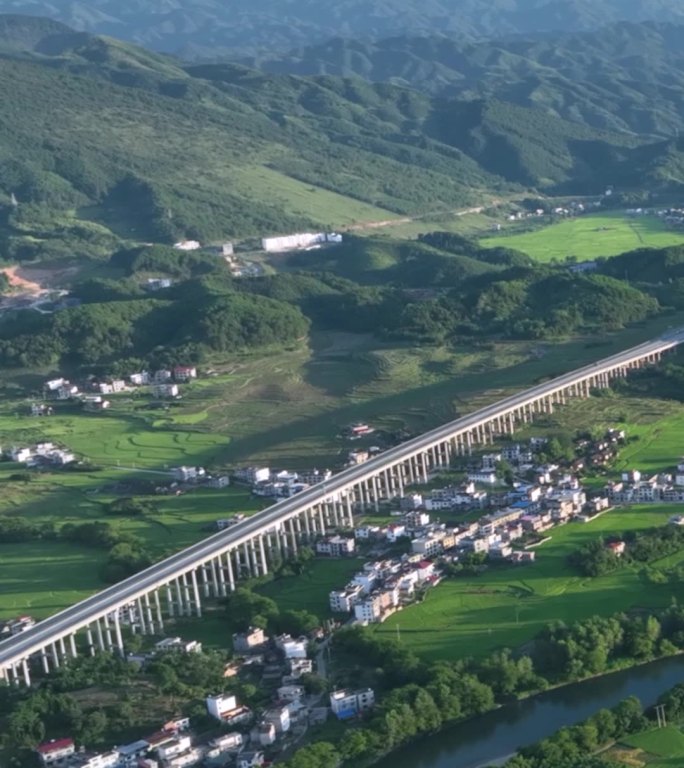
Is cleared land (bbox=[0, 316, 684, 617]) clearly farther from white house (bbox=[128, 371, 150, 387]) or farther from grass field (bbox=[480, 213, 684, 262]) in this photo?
grass field (bbox=[480, 213, 684, 262])

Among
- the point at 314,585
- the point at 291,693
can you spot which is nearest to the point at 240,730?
the point at 291,693

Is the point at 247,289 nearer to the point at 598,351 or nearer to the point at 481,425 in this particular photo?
the point at 598,351

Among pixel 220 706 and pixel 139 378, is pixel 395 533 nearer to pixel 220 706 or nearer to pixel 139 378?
pixel 220 706

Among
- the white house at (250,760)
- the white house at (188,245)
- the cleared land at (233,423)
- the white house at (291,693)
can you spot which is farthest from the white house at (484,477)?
the white house at (188,245)

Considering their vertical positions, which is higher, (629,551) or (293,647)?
(629,551)

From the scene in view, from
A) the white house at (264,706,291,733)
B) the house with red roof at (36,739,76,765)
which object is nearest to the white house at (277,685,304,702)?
the white house at (264,706,291,733)

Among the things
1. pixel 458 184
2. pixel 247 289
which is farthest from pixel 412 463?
pixel 458 184
